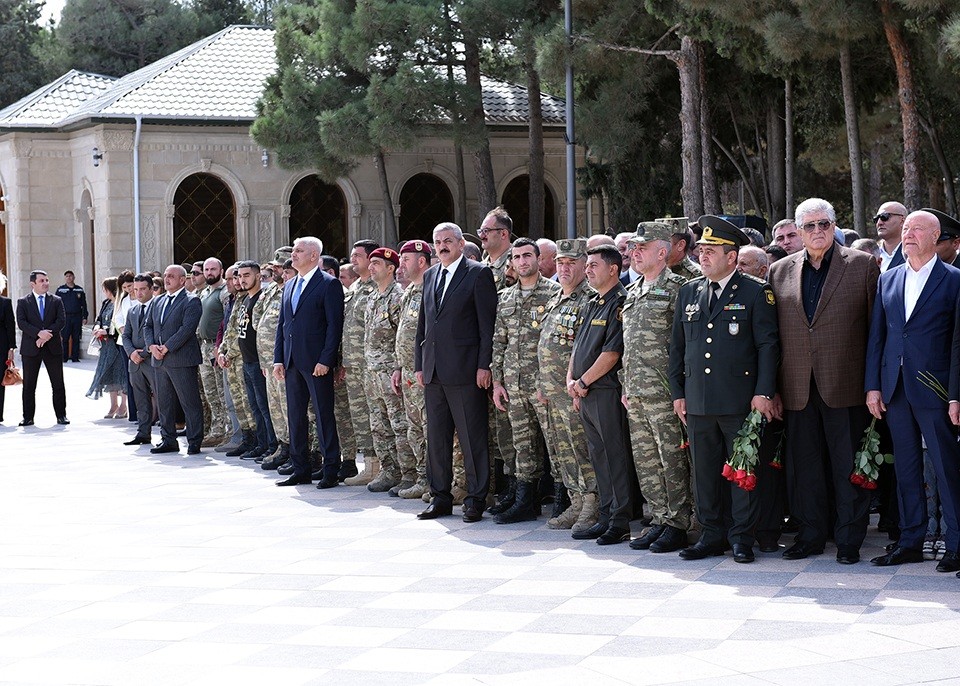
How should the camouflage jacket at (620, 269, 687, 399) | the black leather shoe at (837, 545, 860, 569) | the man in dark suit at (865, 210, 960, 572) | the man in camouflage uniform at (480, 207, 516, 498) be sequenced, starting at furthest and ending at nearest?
the man in camouflage uniform at (480, 207, 516, 498), the camouflage jacket at (620, 269, 687, 399), the black leather shoe at (837, 545, 860, 569), the man in dark suit at (865, 210, 960, 572)

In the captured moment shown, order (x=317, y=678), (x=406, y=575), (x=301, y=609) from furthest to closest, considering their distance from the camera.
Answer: (x=406, y=575)
(x=301, y=609)
(x=317, y=678)

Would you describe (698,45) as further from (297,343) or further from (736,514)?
(736,514)

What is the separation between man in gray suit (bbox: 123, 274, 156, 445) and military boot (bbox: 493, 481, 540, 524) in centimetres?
643

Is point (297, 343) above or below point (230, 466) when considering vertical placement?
above

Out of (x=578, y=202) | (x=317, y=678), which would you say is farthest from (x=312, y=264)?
(x=578, y=202)

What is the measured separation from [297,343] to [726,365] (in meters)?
4.53

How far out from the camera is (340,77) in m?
25.7

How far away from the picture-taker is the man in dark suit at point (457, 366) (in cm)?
951

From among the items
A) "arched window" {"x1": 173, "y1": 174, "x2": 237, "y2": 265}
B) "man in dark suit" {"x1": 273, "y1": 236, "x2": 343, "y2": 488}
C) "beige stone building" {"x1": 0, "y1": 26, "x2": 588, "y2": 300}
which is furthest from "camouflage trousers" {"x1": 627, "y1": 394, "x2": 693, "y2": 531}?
"arched window" {"x1": 173, "y1": 174, "x2": 237, "y2": 265}

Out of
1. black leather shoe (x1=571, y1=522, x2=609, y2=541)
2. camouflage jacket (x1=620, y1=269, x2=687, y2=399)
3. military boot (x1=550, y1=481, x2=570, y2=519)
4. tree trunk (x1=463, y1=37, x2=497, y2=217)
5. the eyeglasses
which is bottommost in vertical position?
black leather shoe (x1=571, y1=522, x2=609, y2=541)

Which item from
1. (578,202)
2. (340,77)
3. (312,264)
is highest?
(340,77)

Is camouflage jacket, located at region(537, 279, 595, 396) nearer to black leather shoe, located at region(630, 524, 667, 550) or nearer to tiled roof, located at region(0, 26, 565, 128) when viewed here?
black leather shoe, located at region(630, 524, 667, 550)

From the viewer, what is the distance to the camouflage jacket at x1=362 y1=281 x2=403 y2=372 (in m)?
10.8

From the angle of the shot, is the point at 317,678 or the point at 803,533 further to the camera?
the point at 803,533
